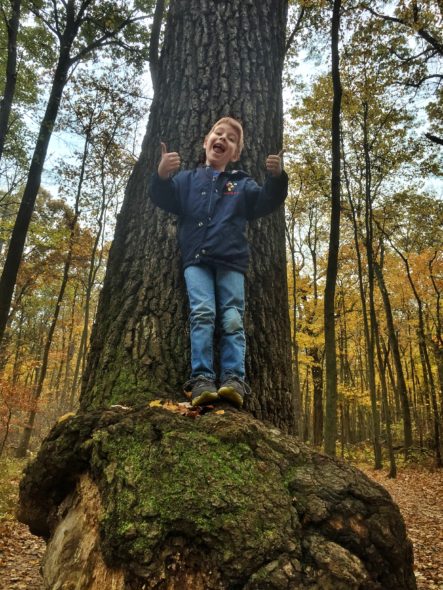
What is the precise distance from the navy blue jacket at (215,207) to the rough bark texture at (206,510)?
1134mm

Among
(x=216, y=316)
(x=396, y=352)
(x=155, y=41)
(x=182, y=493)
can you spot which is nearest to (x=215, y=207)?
(x=216, y=316)

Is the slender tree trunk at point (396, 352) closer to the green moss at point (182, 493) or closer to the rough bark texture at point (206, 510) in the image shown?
the rough bark texture at point (206, 510)

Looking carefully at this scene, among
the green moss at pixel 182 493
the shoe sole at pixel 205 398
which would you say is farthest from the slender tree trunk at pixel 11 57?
the green moss at pixel 182 493

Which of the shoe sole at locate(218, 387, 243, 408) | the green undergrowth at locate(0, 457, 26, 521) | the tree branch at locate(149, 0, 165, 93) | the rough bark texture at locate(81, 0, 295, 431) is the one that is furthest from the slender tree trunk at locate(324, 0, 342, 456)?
the green undergrowth at locate(0, 457, 26, 521)

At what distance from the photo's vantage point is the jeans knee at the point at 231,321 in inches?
96.7

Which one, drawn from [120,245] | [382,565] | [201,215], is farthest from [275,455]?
[120,245]

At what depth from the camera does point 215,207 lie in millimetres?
2811

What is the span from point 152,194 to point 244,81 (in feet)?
4.59

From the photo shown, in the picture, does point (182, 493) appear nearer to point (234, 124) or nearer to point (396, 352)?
point (234, 124)

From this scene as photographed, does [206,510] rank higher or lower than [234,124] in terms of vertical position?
lower

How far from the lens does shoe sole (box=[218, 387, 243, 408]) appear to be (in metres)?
2.15

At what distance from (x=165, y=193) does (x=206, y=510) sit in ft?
6.64

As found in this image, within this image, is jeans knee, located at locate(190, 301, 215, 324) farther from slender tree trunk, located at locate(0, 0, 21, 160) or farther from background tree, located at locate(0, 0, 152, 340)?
slender tree trunk, located at locate(0, 0, 21, 160)

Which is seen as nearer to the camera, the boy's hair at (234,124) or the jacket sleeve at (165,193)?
the jacket sleeve at (165,193)
